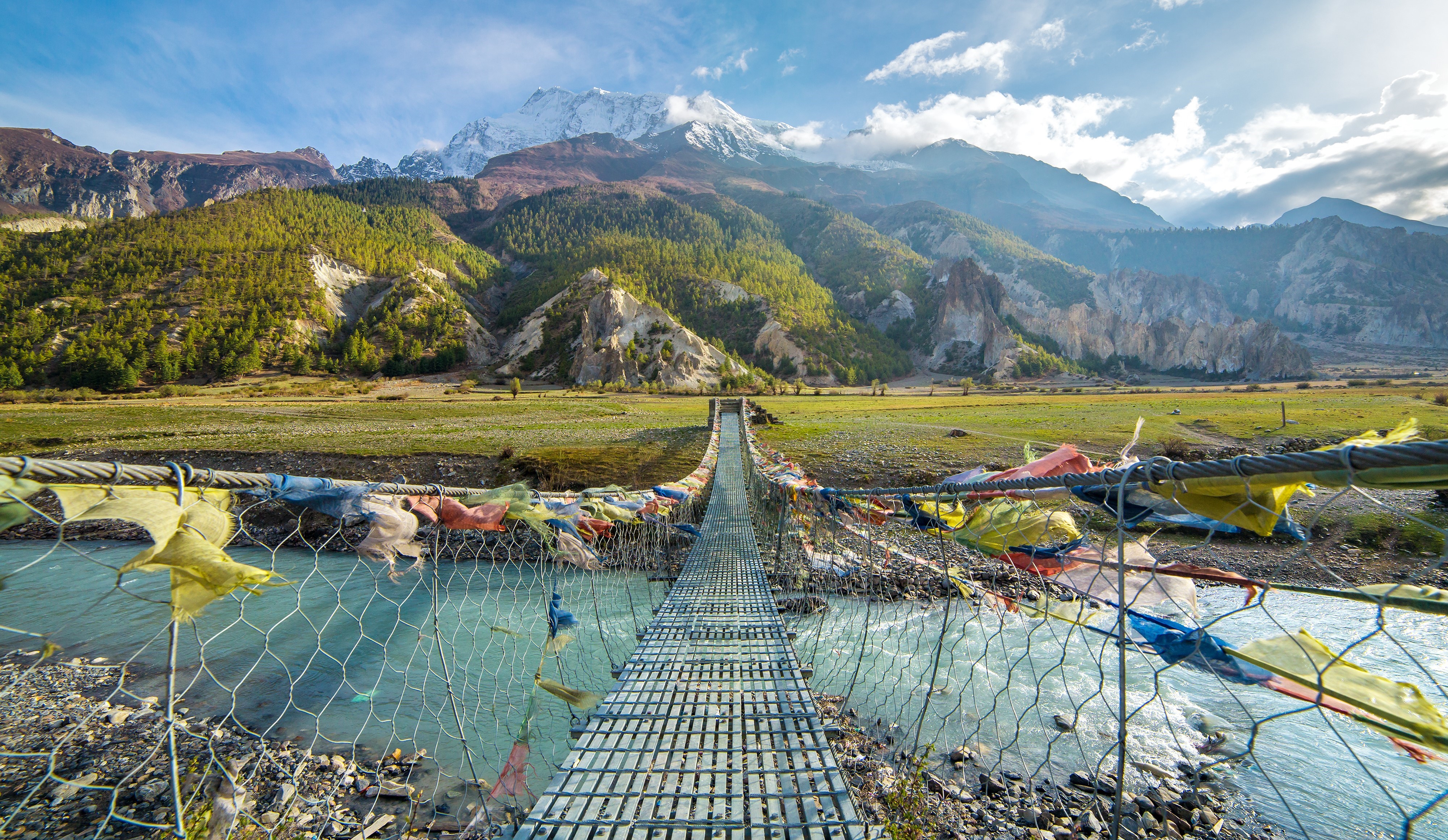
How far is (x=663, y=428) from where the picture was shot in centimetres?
2973

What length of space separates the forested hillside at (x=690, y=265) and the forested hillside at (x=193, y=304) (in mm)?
21004

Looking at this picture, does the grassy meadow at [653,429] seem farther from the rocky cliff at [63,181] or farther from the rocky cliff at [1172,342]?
the rocky cliff at [63,181]

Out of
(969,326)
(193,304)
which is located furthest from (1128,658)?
(969,326)

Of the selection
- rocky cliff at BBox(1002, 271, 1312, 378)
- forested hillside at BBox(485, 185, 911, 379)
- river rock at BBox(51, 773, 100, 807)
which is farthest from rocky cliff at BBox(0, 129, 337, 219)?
river rock at BBox(51, 773, 100, 807)

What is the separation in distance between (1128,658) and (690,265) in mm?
101547

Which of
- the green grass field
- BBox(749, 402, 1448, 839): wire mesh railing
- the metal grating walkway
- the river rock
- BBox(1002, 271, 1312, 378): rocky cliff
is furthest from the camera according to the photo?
BBox(1002, 271, 1312, 378): rocky cliff

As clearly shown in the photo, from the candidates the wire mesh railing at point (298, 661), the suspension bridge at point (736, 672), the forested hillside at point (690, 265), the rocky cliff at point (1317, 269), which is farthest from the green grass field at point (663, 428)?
the rocky cliff at point (1317, 269)

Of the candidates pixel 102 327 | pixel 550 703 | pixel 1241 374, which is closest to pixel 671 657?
pixel 550 703

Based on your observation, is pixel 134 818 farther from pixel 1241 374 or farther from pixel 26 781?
pixel 1241 374

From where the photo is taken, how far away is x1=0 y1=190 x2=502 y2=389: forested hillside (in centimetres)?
5922

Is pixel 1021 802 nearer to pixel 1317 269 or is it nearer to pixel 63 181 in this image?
pixel 1317 269

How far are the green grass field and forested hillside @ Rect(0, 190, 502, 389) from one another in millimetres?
20483

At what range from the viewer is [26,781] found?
5.21 m

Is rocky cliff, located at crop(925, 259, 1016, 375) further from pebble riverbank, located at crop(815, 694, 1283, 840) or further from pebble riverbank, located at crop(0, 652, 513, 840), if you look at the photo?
pebble riverbank, located at crop(0, 652, 513, 840)
